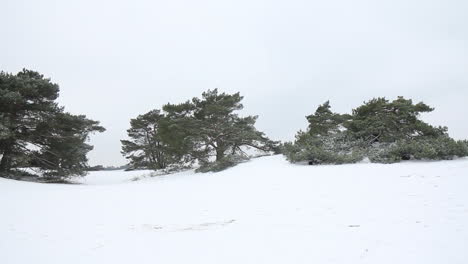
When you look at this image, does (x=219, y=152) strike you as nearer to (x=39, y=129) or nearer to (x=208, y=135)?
(x=208, y=135)

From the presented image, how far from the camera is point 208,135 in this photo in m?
15.0

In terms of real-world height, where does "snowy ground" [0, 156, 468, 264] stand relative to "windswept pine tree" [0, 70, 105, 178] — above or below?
below

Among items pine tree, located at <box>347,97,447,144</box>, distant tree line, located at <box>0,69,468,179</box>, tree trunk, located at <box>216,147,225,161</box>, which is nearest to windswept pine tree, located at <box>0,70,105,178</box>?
distant tree line, located at <box>0,69,468,179</box>

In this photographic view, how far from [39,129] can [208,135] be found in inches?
361

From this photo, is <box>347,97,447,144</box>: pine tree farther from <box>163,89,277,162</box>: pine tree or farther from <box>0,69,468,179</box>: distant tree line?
<box>163,89,277,162</box>: pine tree

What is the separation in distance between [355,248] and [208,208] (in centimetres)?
363

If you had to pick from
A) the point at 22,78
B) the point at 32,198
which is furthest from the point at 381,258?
the point at 22,78

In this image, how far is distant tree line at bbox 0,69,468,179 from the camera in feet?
34.2

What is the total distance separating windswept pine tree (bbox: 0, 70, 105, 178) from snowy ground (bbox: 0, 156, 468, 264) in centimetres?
683

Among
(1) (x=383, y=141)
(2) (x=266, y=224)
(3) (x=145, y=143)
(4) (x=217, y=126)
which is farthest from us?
(3) (x=145, y=143)

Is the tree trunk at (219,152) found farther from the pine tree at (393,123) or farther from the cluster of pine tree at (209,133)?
the pine tree at (393,123)

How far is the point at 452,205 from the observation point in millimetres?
4215

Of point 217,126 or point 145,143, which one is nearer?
point 217,126

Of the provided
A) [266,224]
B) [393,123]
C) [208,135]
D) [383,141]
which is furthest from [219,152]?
[266,224]
